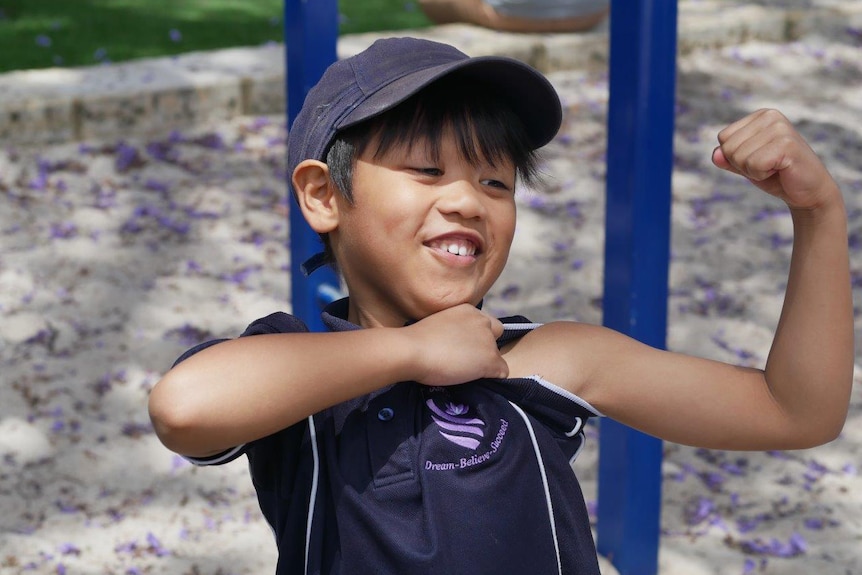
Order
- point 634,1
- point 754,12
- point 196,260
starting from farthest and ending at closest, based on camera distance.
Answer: point 754,12
point 196,260
point 634,1

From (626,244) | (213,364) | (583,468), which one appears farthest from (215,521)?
(213,364)

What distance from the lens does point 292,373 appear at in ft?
4.86

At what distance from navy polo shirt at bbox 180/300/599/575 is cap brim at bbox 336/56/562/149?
1.00 ft

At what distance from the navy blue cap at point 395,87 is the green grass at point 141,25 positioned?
179 inches

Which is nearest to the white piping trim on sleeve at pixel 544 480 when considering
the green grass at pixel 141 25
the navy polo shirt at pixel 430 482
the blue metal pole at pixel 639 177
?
the navy polo shirt at pixel 430 482

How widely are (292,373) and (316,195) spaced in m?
0.29

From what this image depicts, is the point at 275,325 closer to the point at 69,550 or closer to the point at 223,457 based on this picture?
the point at 223,457

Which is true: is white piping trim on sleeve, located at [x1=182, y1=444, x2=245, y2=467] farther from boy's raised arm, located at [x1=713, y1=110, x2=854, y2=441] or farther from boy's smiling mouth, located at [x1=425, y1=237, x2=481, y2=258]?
boy's raised arm, located at [x1=713, y1=110, x2=854, y2=441]

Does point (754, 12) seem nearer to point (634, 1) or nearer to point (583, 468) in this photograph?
point (583, 468)

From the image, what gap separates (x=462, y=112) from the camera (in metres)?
1.61

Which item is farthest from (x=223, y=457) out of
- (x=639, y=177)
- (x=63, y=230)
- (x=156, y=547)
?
(x=63, y=230)

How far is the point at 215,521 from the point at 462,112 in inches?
73.1

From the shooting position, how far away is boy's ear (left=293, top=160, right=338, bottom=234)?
1.66 meters

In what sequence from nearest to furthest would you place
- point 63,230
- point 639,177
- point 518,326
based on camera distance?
1. point 518,326
2. point 639,177
3. point 63,230
